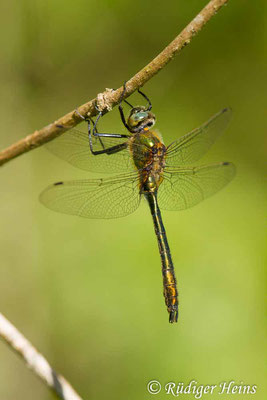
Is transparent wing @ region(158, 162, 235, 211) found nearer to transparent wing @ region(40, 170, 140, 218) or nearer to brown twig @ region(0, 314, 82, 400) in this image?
transparent wing @ region(40, 170, 140, 218)

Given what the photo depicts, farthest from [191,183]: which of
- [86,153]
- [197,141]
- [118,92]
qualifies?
[118,92]

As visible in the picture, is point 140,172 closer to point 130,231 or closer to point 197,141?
point 197,141

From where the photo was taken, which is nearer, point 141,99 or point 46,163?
point 141,99

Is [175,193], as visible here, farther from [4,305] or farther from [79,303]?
[4,305]

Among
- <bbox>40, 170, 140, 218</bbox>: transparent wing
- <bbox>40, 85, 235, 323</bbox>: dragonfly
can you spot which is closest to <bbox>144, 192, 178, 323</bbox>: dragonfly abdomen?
<bbox>40, 85, 235, 323</bbox>: dragonfly

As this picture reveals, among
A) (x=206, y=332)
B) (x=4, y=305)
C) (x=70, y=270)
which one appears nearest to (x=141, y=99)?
(x=70, y=270)

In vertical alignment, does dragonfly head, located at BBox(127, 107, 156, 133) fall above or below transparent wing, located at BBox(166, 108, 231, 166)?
above
